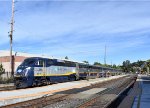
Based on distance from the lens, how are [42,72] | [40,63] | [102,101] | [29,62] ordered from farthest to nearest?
[42,72] < [40,63] < [29,62] < [102,101]

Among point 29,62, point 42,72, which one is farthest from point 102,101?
point 42,72

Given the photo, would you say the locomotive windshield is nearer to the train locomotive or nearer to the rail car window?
the train locomotive

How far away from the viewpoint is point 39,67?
34.4 meters

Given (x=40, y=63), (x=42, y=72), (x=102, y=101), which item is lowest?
(x=102, y=101)

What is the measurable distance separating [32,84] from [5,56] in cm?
3817

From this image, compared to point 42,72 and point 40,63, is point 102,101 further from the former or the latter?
point 42,72

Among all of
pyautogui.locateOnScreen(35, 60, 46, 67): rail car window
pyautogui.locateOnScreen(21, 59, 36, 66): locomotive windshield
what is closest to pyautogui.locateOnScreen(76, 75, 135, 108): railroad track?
pyautogui.locateOnScreen(21, 59, 36, 66): locomotive windshield

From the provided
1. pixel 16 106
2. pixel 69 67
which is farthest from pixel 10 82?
pixel 16 106

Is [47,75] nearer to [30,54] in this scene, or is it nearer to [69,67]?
[69,67]

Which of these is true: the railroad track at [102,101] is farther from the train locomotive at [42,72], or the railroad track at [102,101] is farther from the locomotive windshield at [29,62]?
the locomotive windshield at [29,62]

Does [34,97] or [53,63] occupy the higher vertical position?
[53,63]

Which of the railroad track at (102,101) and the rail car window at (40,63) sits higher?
the rail car window at (40,63)

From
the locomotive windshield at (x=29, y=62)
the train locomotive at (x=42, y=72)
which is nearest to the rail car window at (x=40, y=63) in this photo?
the train locomotive at (x=42, y=72)

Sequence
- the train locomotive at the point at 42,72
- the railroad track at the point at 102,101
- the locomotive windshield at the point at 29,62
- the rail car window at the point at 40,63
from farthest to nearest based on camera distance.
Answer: the rail car window at the point at 40,63 → the locomotive windshield at the point at 29,62 → the train locomotive at the point at 42,72 → the railroad track at the point at 102,101
